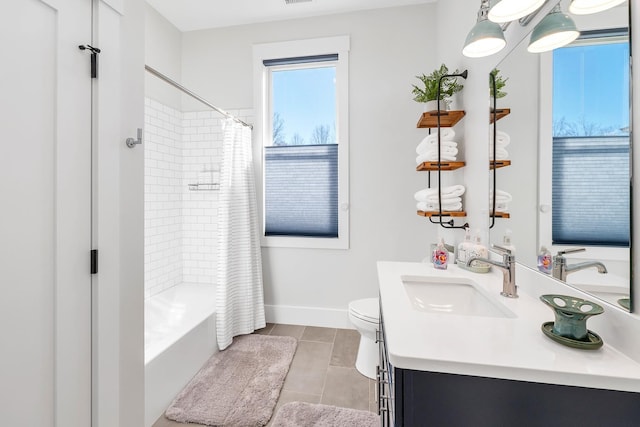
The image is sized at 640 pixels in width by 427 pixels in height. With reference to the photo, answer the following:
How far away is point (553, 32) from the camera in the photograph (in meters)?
0.96

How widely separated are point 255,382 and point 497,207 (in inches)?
69.1

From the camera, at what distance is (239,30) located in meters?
2.83

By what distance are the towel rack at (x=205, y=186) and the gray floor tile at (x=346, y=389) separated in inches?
77.2

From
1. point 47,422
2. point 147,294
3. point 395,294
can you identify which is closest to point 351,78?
point 395,294

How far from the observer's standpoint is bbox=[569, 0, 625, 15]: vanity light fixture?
77 centimetres

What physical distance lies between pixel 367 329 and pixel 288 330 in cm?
106

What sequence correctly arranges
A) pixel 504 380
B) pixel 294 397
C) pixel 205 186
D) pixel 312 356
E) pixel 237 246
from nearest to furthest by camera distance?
pixel 504 380 → pixel 294 397 → pixel 312 356 → pixel 237 246 → pixel 205 186

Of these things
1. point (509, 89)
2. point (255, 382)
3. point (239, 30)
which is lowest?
point (255, 382)

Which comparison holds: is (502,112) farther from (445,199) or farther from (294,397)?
(294,397)

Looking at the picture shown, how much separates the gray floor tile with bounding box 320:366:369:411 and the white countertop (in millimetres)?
1118

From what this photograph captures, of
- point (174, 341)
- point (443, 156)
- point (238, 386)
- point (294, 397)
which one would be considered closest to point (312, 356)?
point (294, 397)

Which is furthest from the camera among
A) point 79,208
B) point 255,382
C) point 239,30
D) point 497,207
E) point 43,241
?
point 239,30

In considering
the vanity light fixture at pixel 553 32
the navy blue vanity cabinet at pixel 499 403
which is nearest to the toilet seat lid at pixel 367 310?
the navy blue vanity cabinet at pixel 499 403

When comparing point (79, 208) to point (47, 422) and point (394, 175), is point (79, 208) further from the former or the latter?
point (394, 175)
